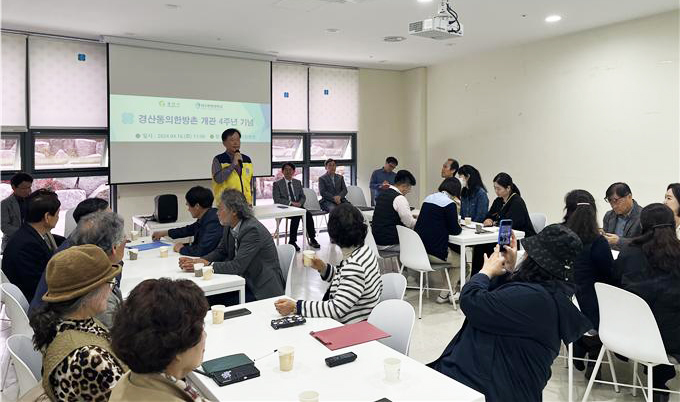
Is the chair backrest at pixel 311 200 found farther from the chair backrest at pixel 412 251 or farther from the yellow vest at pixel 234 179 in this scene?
the chair backrest at pixel 412 251

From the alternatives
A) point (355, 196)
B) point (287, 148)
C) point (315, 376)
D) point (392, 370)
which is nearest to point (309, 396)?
point (315, 376)

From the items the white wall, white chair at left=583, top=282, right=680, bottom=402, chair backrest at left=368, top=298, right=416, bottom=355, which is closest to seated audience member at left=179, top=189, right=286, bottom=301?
chair backrest at left=368, top=298, right=416, bottom=355

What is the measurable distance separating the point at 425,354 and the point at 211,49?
18.0 ft

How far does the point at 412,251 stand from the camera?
15.8 ft

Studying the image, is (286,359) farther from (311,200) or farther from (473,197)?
(311,200)

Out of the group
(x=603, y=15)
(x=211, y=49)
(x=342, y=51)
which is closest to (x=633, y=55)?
(x=603, y=15)

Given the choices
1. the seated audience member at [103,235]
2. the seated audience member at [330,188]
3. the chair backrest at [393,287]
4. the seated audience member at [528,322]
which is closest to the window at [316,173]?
the seated audience member at [330,188]

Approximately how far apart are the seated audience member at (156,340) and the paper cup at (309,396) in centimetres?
39

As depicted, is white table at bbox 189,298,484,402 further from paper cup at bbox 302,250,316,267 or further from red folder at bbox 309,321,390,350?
paper cup at bbox 302,250,316,267

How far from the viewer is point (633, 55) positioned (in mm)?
5953

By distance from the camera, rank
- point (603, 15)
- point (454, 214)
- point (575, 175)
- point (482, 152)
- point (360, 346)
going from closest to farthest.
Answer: point (360, 346) < point (454, 214) < point (603, 15) < point (575, 175) < point (482, 152)

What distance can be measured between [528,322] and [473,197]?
438cm

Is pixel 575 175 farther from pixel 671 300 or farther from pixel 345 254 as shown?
pixel 345 254

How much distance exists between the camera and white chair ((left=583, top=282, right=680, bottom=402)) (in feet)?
8.47
